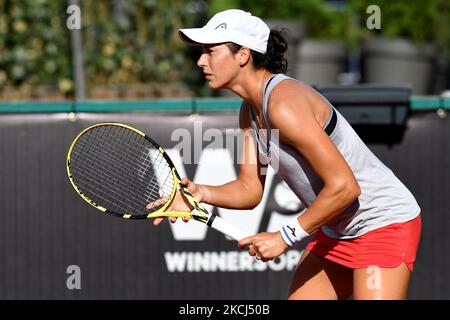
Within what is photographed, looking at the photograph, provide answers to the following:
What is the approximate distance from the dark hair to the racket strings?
123 centimetres

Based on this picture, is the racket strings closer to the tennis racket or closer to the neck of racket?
the tennis racket

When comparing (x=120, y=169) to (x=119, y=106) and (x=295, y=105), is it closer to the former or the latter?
(x=119, y=106)

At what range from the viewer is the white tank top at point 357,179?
153 inches

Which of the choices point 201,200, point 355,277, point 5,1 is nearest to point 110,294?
point 201,200

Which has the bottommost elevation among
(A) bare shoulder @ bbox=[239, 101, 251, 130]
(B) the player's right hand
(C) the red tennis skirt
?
(C) the red tennis skirt

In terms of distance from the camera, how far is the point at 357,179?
3979 mm

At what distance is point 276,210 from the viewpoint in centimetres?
595

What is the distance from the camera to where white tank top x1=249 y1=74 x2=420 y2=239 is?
3883 mm

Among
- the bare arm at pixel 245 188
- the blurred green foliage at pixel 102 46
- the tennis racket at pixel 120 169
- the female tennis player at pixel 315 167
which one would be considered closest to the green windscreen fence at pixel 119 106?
the tennis racket at pixel 120 169

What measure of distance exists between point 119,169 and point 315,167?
6.18 feet

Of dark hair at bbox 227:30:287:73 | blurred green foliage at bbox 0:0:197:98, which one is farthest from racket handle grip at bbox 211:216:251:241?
blurred green foliage at bbox 0:0:197:98

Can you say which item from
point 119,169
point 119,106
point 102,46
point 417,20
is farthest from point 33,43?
point 119,169
